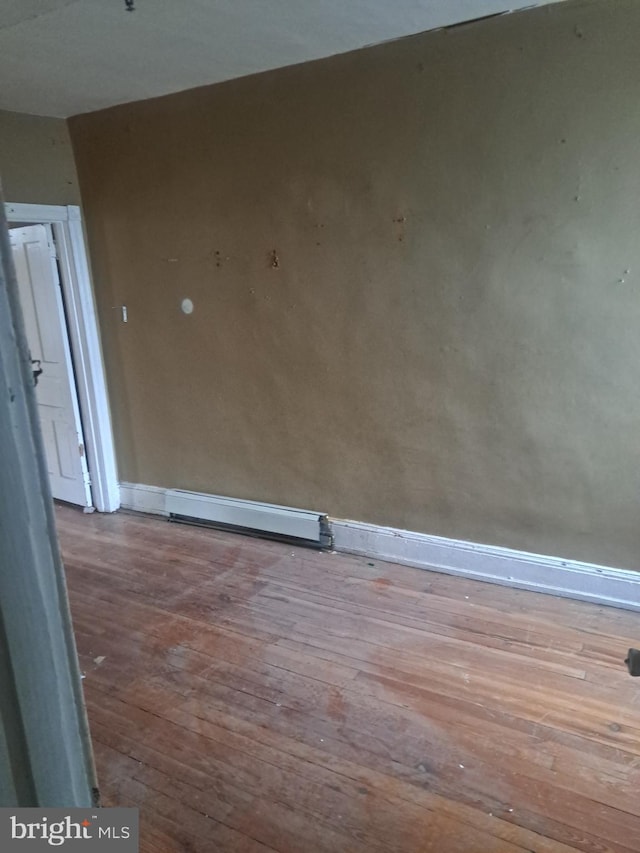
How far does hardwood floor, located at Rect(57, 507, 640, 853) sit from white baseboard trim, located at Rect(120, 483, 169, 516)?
815mm

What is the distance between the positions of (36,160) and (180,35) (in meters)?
1.54

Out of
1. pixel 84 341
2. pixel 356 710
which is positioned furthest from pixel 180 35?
pixel 356 710

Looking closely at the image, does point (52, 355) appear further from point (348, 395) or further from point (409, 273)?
point (409, 273)

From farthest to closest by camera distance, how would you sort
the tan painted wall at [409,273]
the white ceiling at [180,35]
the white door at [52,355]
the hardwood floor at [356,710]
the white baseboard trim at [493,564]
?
the white door at [52,355]
the white baseboard trim at [493,564]
the tan painted wall at [409,273]
the white ceiling at [180,35]
the hardwood floor at [356,710]

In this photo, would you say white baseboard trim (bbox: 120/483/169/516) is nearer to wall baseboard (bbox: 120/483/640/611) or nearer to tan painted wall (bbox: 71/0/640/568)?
tan painted wall (bbox: 71/0/640/568)

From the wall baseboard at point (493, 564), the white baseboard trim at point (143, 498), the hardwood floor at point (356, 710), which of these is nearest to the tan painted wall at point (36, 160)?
the white baseboard trim at point (143, 498)

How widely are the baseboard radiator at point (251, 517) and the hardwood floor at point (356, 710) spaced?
226 mm

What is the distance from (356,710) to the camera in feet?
7.21

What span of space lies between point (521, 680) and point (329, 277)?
2.06 meters

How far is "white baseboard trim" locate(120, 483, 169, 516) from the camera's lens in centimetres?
407

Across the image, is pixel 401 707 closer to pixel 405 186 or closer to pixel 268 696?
pixel 268 696

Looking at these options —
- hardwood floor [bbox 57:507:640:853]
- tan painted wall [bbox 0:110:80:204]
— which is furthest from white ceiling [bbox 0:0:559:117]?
→ hardwood floor [bbox 57:507:640:853]

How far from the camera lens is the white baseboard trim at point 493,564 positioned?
9.05 ft

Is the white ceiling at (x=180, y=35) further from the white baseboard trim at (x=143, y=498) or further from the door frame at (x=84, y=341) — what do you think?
the white baseboard trim at (x=143, y=498)
